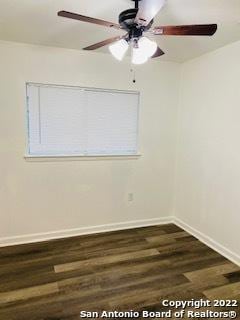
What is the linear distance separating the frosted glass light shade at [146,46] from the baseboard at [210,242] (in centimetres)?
228

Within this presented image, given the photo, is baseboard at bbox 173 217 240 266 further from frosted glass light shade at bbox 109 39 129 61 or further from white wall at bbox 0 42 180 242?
frosted glass light shade at bbox 109 39 129 61

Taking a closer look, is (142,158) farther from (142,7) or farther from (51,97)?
(142,7)

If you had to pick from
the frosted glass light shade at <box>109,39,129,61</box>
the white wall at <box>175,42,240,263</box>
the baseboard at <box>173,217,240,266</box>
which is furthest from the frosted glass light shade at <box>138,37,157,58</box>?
the baseboard at <box>173,217,240,266</box>

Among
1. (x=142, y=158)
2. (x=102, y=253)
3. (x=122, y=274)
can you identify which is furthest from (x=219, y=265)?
(x=142, y=158)

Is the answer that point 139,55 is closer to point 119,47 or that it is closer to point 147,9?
point 119,47

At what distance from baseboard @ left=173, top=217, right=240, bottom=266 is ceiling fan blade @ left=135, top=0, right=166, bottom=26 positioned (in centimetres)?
249

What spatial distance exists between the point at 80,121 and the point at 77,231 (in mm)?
1450

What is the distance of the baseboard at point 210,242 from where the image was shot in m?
2.67

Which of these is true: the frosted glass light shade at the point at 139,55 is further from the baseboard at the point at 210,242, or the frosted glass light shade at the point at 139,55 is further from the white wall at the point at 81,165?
the baseboard at the point at 210,242

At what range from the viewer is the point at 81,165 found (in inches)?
124

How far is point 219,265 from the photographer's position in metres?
2.60

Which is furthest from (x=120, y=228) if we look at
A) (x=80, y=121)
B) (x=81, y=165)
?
(x=80, y=121)
